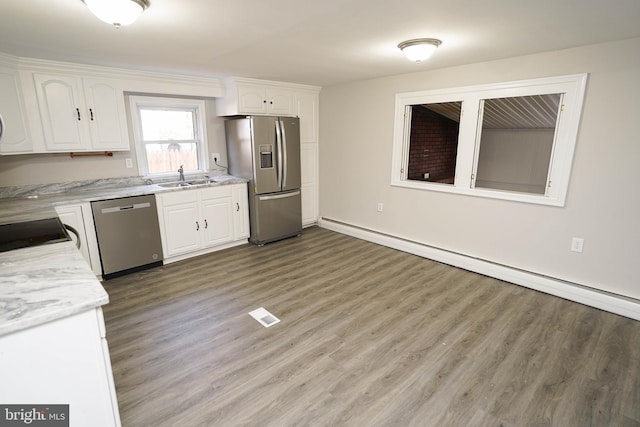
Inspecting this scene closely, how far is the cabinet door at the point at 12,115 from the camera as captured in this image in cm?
273

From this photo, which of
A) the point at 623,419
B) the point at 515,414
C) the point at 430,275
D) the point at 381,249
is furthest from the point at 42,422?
the point at 381,249

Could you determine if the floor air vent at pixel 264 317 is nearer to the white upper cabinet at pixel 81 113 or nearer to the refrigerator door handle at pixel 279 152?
the refrigerator door handle at pixel 279 152

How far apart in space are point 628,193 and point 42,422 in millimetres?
3966

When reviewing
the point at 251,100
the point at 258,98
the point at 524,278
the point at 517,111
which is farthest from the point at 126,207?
the point at 517,111

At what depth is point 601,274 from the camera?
2822 millimetres

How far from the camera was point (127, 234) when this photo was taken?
132 inches

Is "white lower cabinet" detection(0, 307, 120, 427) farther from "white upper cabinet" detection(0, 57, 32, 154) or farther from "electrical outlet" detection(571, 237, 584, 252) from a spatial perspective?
"electrical outlet" detection(571, 237, 584, 252)

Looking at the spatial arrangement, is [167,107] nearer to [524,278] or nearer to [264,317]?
[264,317]

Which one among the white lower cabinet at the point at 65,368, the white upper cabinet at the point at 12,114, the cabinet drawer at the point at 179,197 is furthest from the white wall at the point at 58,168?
the white lower cabinet at the point at 65,368

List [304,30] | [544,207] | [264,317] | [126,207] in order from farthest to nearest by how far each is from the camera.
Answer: [126,207], [544,207], [264,317], [304,30]

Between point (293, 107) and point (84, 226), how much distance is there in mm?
3000

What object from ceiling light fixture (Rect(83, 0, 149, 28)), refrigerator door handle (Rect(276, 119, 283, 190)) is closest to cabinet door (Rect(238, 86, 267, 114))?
refrigerator door handle (Rect(276, 119, 283, 190))

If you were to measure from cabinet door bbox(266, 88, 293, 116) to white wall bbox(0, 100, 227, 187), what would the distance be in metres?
Result: 1.77

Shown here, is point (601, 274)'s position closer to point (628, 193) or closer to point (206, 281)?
point (628, 193)
